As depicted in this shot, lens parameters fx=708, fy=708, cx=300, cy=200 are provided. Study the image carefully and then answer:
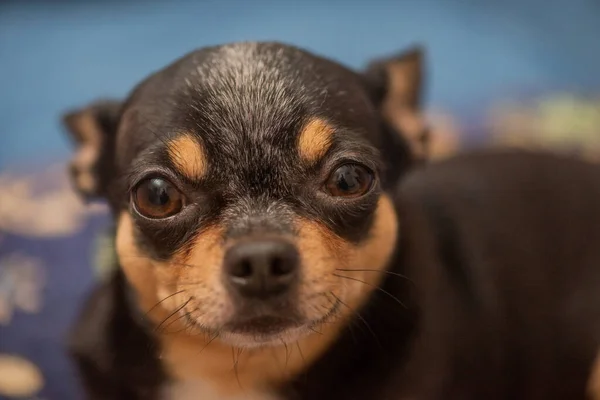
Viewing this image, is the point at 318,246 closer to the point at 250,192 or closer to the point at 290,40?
the point at 250,192

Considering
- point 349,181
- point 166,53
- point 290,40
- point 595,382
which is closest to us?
point 349,181

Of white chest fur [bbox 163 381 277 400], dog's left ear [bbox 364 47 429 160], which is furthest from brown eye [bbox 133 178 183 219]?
dog's left ear [bbox 364 47 429 160]

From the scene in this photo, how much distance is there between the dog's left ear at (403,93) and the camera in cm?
193

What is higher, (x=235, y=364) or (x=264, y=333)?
(x=264, y=333)

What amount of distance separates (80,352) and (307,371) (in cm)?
63

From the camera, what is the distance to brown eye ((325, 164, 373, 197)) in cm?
157

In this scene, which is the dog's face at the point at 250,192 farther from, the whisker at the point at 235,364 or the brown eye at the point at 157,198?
the whisker at the point at 235,364

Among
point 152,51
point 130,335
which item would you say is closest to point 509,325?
point 130,335

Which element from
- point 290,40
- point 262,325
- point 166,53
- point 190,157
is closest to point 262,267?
point 262,325

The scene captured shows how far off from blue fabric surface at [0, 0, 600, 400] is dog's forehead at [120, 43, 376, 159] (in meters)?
1.13

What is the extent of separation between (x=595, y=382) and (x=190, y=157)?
4.76 ft

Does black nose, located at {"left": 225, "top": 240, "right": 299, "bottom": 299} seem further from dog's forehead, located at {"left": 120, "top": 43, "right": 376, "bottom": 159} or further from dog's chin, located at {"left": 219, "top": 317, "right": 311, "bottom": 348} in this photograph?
dog's forehead, located at {"left": 120, "top": 43, "right": 376, "bottom": 159}

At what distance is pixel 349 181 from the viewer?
158cm

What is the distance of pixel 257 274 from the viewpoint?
138 centimetres
